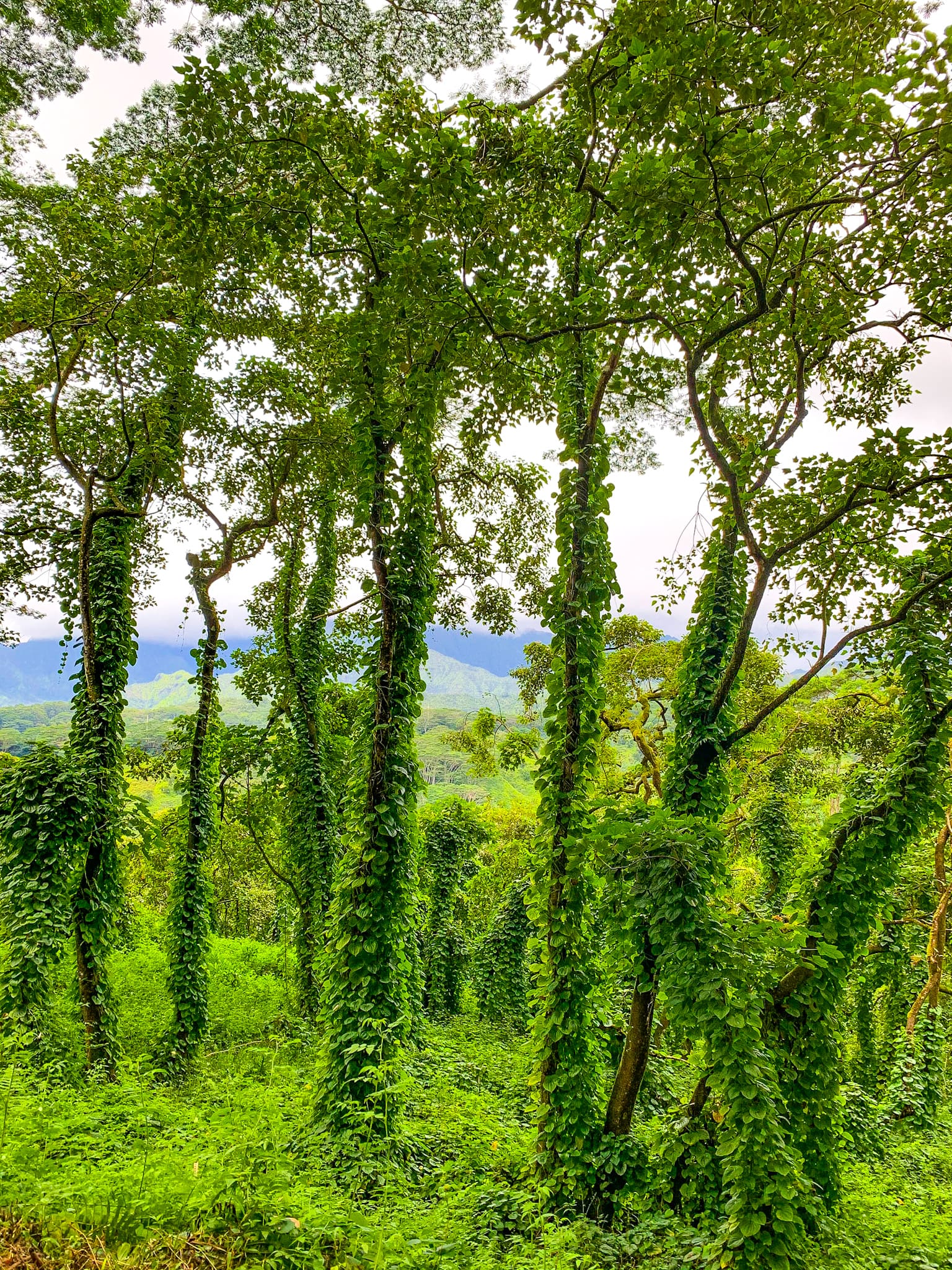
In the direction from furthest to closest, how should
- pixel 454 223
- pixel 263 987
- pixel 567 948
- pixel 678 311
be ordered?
pixel 263 987 → pixel 567 948 → pixel 678 311 → pixel 454 223

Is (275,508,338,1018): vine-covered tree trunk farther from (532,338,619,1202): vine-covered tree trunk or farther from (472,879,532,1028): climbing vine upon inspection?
(532,338,619,1202): vine-covered tree trunk

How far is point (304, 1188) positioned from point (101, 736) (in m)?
6.11

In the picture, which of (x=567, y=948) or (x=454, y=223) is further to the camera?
(x=567, y=948)

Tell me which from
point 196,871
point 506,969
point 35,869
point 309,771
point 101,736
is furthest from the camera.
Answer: point 506,969

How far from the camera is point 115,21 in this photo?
6785 mm

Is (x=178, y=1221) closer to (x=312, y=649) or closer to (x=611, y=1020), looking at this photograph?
(x=611, y=1020)

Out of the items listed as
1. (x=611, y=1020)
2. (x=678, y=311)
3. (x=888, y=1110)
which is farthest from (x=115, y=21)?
(x=888, y=1110)

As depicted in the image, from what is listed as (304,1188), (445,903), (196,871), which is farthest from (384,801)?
(445,903)

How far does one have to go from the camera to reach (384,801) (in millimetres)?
5828

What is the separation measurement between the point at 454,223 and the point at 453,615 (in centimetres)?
893

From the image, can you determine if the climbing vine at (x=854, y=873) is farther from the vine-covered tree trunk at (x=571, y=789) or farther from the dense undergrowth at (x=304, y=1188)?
the vine-covered tree trunk at (x=571, y=789)

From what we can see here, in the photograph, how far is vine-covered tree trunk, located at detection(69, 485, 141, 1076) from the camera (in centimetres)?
709

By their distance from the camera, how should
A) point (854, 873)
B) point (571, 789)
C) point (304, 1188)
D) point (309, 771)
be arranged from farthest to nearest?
point (309, 771) < point (571, 789) < point (854, 873) < point (304, 1188)

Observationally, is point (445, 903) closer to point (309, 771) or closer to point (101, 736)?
point (309, 771)
